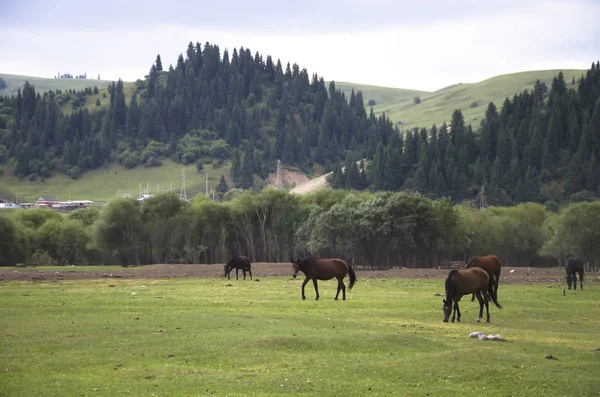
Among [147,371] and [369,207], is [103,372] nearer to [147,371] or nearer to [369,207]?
[147,371]

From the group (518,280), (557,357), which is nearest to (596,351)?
(557,357)

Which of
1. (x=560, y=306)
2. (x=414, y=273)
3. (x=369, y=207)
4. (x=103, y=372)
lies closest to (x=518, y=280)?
(x=414, y=273)

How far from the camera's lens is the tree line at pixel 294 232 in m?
109

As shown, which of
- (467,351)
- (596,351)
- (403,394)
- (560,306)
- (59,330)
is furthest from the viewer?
(560,306)

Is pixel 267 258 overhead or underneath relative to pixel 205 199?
underneath

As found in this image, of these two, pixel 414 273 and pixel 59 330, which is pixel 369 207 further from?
pixel 59 330

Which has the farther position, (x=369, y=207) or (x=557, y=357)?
(x=369, y=207)

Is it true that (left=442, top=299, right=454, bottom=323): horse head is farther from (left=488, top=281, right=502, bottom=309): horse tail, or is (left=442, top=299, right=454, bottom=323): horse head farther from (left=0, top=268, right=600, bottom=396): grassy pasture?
(left=488, top=281, right=502, bottom=309): horse tail

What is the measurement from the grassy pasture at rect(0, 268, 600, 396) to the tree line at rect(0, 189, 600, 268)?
206 ft

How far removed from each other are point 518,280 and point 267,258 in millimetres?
60778

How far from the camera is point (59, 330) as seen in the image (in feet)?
103

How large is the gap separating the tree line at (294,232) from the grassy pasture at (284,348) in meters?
62.9

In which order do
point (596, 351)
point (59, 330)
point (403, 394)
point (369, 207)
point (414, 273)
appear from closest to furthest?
point (403, 394)
point (596, 351)
point (59, 330)
point (414, 273)
point (369, 207)

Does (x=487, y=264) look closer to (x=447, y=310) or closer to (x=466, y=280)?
(x=466, y=280)
